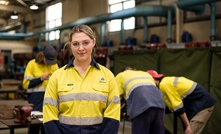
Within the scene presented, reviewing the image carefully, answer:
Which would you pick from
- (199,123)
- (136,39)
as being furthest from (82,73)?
(136,39)

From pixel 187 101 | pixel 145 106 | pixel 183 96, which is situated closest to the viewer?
pixel 145 106

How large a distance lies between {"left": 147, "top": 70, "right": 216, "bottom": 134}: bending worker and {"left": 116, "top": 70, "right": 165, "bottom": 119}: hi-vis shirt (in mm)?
346

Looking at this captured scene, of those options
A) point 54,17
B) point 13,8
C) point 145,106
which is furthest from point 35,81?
point 13,8

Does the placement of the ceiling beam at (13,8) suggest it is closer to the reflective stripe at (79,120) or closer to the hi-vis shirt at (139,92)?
the hi-vis shirt at (139,92)

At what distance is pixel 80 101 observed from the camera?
2154mm

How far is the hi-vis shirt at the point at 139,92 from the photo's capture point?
376 centimetres

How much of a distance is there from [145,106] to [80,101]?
5.55 ft

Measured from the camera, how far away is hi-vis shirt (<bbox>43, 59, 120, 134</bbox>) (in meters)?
2.15

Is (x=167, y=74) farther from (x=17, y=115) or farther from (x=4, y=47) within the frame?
(x=4, y=47)

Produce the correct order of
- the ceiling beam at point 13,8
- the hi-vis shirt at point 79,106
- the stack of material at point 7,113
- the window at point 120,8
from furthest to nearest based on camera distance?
the ceiling beam at point 13,8 → the window at point 120,8 → the stack of material at point 7,113 → the hi-vis shirt at point 79,106

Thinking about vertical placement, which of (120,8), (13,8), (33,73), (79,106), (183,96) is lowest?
(183,96)

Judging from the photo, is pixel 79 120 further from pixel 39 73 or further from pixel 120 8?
pixel 120 8

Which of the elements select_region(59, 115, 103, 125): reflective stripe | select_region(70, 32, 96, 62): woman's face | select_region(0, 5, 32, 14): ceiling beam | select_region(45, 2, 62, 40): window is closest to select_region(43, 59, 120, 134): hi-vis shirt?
select_region(59, 115, 103, 125): reflective stripe

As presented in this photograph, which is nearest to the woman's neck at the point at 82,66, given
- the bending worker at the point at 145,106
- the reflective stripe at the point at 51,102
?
the reflective stripe at the point at 51,102
